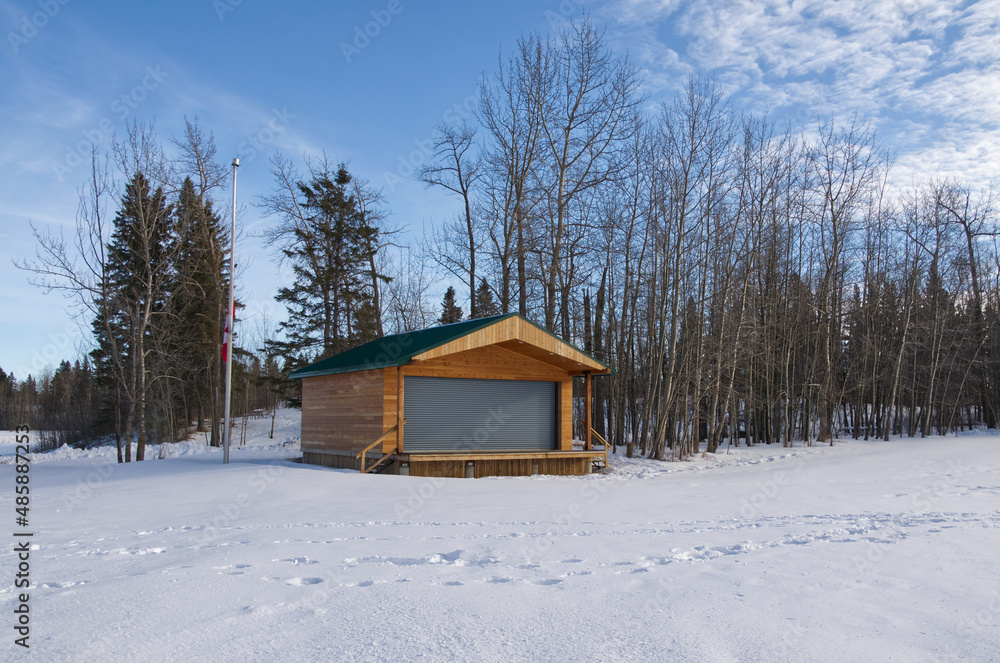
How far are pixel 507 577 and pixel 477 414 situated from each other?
11.1 meters

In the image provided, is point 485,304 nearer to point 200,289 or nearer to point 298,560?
point 200,289

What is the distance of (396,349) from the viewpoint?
15156 millimetres

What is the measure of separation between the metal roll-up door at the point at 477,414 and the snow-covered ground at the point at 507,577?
193 inches

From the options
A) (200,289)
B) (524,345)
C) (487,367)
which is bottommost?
(487,367)

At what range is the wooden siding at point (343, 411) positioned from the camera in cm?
1452

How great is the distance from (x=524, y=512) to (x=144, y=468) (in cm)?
1091

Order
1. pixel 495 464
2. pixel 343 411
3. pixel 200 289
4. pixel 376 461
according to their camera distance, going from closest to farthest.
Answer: pixel 376 461 → pixel 495 464 → pixel 343 411 → pixel 200 289

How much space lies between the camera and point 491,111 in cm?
2198

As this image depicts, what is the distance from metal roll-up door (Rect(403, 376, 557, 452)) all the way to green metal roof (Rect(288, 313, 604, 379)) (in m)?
0.93

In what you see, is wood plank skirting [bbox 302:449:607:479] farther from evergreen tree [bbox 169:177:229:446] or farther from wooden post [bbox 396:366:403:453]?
evergreen tree [bbox 169:177:229:446]

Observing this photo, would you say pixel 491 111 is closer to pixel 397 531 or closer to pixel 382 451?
pixel 382 451

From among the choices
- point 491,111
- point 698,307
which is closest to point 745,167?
point 698,307

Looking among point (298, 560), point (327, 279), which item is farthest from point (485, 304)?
point (298, 560)

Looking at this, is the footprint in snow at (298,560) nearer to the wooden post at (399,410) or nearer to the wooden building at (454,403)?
the wooden building at (454,403)
